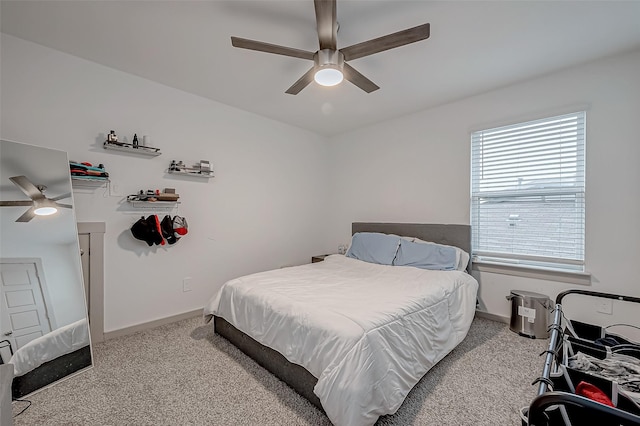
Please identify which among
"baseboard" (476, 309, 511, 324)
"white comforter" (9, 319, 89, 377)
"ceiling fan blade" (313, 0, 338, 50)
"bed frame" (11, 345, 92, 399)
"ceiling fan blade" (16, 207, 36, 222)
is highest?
"ceiling fan blade" (313, 0, 338, 50)

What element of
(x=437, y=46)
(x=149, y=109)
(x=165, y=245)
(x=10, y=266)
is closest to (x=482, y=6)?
(x=437, y=46)

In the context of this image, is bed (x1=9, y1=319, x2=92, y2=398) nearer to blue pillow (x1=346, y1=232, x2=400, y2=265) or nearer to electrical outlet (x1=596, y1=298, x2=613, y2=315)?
blue pillow (x1=346, y1=232, x2=400, y2=265)

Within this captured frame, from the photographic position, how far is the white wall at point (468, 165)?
2.39m

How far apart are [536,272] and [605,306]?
1.80 feet

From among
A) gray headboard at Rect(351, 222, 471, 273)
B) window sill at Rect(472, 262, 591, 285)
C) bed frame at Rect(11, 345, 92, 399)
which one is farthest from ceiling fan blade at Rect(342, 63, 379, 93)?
bed frame at Rect(11, 345, 92, 399)

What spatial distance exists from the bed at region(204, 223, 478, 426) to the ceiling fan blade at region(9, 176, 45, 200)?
1.63 metres

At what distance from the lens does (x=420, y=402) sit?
1.77 metres

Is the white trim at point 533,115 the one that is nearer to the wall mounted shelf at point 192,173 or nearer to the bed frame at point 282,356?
the bed frame at point 282,356

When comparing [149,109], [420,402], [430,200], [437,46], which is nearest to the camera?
[420,402]

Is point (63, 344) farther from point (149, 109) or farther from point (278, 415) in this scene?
point (149, 109)

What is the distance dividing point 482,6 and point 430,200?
2.19 m

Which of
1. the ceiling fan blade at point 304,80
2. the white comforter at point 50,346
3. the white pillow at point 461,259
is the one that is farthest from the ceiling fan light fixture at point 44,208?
the white pillow at point 461,259

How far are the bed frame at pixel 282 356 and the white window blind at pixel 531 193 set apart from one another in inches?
9.1

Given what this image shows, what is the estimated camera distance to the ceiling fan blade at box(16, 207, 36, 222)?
2.03m
